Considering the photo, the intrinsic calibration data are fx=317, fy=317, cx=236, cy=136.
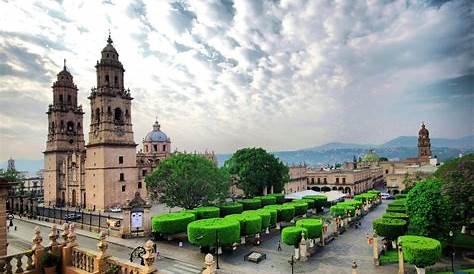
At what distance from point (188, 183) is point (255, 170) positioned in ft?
65.7

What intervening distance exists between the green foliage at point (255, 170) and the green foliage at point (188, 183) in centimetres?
1490

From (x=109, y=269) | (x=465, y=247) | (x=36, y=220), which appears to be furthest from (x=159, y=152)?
(x=109, y=269)

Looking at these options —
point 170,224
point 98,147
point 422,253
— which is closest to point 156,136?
point 98,147

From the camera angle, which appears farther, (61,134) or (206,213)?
(61,134)

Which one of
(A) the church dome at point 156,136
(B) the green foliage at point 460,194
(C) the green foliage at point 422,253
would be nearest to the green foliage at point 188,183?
(C) the green foliage at point 422,253

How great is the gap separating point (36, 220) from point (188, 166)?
23.3 metres

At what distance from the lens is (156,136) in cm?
8450

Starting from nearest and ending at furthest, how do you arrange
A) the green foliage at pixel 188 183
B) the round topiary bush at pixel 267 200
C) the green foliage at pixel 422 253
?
the green foliage at pixel 422 253, the green foliage at pixel 188 183, the round topiary bush at pixel 267 200

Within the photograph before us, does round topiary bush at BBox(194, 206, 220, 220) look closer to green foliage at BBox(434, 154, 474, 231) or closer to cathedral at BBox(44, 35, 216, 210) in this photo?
green foliage at BBox(434, 154, 474, 231)

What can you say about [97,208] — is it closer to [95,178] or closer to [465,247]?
[95,178]

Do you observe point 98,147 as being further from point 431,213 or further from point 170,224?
point 431,213

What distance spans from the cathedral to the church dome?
16820 millimetres

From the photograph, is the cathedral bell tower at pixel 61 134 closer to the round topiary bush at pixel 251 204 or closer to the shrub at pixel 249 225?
the round topiary bush at pixel 251 204

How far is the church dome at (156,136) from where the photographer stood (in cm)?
8400
